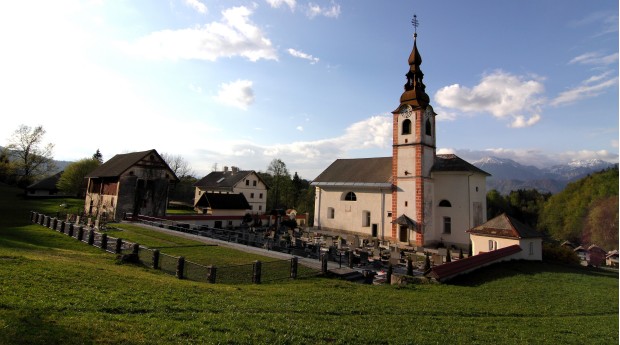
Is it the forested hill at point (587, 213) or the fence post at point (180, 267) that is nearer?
the fence post at point (180, 267)

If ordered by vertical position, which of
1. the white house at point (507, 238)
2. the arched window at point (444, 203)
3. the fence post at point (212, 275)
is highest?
the arched window at point (444, 203)

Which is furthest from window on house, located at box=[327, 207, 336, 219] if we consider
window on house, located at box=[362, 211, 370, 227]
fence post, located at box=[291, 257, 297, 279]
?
fence post, located at box=[291, 257, 297, 279]

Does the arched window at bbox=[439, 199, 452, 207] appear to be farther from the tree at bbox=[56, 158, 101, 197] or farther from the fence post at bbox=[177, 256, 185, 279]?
the tree at bbox=[56, 158, 101, 197]

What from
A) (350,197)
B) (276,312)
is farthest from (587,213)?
(276,312)

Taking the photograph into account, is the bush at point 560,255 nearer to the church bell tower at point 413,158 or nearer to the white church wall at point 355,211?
the church bell tower at point 413,158

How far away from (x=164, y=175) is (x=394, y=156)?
26748mm

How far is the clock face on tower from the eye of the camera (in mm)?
33625

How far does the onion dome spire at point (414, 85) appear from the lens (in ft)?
110

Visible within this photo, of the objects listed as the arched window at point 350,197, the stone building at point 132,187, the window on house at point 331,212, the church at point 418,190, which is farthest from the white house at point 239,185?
the church at point 418,190

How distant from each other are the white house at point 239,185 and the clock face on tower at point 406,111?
1187 inches

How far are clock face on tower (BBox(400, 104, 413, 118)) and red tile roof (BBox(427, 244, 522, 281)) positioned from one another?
15760 mm

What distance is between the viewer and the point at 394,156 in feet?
113

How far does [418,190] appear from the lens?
32.2 m

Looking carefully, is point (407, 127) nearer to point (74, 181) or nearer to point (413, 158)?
point (413, 158)
